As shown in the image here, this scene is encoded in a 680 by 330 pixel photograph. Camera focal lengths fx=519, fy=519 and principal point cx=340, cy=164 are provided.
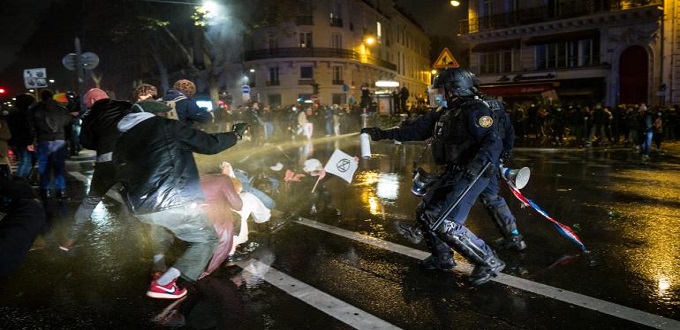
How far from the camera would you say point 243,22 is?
29625mm

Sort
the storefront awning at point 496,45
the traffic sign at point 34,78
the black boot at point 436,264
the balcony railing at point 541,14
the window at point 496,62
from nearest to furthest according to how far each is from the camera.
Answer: the black boot at point 436,264 < the traffic sign at point 34,78 < the balcony railing at point 541,14 < the storefront awning at point 496,45 < the window at point 496,62

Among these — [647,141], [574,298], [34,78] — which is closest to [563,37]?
[647,141]

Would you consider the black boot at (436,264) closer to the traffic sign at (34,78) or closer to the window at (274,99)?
the traffic sign at (34,78)

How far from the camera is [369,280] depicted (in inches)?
179

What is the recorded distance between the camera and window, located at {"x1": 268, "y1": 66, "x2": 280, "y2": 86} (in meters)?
53.2

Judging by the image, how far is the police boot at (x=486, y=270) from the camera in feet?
14.3

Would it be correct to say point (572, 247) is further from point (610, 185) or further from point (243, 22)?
point (243, 22)

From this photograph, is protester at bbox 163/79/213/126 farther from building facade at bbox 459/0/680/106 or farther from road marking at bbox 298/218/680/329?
building facade at bbox 459/0/680/106

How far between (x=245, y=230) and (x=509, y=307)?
9.63ft

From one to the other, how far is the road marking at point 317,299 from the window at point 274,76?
49.2 metres

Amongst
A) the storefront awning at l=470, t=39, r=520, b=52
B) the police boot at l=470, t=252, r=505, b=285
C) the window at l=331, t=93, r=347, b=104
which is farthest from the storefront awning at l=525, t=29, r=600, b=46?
the police boot at l=470, t=252, r=505, b=285

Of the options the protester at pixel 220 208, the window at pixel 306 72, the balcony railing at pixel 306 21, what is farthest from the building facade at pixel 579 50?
the protester at pixel 220 208

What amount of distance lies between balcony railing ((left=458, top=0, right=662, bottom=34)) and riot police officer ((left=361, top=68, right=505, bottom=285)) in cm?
Answer: 3031

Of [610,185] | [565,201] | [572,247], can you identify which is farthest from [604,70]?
[572,247]
